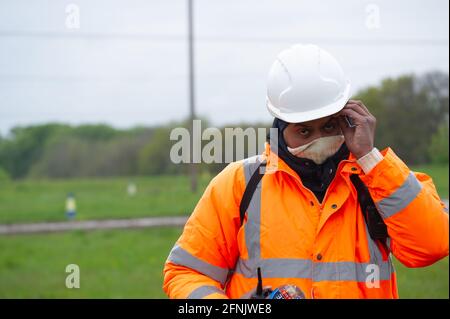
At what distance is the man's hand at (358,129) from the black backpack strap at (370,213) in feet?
0.38

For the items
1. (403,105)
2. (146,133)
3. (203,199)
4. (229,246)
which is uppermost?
(203,199)

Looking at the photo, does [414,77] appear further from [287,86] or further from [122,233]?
[287,86]

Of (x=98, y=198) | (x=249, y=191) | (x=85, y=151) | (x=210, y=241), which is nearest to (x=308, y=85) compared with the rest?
(x=249, y=191)

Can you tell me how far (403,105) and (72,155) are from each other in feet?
53.6

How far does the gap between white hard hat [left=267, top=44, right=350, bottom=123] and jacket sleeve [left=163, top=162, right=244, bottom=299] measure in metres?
0.34

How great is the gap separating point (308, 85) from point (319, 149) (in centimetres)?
26

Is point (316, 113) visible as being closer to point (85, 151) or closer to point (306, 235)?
point (306, 235)

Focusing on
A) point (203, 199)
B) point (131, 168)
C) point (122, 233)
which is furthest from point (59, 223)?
point (203, 199)

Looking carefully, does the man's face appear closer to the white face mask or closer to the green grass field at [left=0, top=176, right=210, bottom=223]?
the white face mask

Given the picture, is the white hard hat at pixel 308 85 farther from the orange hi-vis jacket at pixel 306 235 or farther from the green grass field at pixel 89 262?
the green grass field at pixel 89 262

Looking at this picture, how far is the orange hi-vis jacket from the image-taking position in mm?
2557

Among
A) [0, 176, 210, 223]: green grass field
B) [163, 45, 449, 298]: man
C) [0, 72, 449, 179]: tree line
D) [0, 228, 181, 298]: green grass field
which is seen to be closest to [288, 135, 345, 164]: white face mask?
[163, 45, 449, 298]: man

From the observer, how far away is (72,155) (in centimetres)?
2800

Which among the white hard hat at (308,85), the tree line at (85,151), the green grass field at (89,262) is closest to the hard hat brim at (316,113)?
the white hard hat at (308,85)
